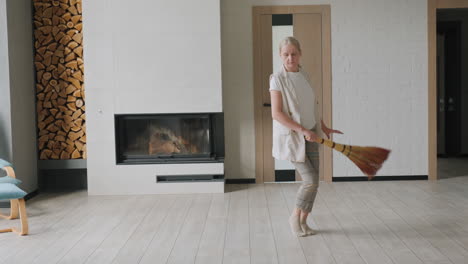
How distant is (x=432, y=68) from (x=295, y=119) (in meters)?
3.19

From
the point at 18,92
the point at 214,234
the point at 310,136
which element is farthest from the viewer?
the point at 18,92

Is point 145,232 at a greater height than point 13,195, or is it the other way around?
point 13,195

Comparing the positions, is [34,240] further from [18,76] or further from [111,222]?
[18,76]

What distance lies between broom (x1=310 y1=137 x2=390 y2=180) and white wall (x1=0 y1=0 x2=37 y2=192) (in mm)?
3275

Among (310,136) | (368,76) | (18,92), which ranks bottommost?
(310,136)

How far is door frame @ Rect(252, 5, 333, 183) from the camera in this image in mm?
6430

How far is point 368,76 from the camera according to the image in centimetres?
645

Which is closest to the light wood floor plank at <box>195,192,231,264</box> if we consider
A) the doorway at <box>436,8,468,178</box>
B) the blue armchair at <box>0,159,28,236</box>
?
the blue armchair at <box>0,159,28,236</box>

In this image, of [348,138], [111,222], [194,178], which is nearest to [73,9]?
[194,178]

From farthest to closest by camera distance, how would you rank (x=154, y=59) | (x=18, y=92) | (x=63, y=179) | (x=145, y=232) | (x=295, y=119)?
1. (x=63, y=179)
2. (x=154, y=59)
3. (x=18, y=92)
4. (x=145, y=232)
5. (x=295, y=119)

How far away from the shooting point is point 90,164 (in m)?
5.96

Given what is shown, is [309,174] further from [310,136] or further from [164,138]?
[164,138]

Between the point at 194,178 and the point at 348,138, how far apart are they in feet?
6.22

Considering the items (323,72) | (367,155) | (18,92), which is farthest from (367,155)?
(18,92)
